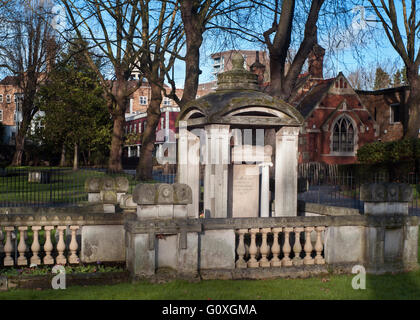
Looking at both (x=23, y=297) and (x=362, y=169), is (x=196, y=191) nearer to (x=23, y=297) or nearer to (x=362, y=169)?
(x=23, y=297)

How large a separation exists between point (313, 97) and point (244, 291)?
117 feet

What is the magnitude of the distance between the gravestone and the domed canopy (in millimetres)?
1075

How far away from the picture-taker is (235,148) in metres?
10.5

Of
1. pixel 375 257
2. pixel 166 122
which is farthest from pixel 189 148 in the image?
pixel 166 122

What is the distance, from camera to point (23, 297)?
6.80 m

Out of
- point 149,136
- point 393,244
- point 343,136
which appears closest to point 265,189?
point 393,244

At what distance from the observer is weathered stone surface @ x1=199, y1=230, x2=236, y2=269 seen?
787 centimetres

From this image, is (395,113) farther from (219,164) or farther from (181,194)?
(181,194)

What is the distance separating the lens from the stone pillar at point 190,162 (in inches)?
424

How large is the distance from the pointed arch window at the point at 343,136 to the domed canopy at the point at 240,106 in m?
30.9

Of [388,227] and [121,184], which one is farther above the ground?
[121,184]

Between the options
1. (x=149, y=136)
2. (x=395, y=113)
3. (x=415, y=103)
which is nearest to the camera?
(x=415, y=103)

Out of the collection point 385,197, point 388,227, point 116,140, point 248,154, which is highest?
point 116,140

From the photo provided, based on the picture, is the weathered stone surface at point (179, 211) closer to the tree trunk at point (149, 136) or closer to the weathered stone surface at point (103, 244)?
the weathered stone surface at point (103, 244)
